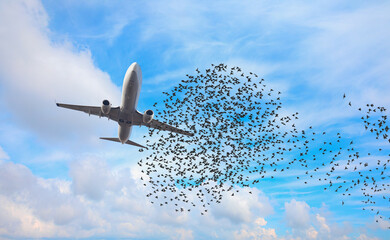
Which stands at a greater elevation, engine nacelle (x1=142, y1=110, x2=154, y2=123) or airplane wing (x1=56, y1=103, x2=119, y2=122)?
airplane wing (x1=56, y1=103, x2=119, y2=122)

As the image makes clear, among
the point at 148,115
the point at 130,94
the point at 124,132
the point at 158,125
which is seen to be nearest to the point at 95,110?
the point at 124,132

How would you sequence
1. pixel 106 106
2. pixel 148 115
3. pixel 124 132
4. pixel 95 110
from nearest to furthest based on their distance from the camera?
pixel 106 106
pixel 148 115
pixel 95 110
pixel 124 132

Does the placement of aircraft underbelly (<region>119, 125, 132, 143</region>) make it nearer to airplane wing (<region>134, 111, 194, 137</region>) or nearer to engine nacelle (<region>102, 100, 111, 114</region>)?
airplane wing (<region>134, 111, 194, 137</region>)

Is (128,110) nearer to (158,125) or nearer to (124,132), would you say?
(124,132)

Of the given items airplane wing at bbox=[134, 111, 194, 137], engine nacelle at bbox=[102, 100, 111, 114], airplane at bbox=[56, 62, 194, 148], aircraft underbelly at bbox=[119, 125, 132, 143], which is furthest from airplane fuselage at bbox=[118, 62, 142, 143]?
engine nacelle at bbox=[102, 100, 111, 114]

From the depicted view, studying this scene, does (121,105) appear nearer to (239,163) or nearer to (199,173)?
(199,173)

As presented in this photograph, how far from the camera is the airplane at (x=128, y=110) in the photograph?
65000mm

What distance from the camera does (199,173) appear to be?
58594 millimetres

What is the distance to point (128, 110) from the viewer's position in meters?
68.5

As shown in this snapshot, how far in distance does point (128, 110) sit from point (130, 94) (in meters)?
4.69

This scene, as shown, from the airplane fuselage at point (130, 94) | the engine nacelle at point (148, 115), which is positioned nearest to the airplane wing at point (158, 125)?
the airplane fuselage at point (130, 94)

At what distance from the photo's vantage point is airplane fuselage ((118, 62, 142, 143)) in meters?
64.7

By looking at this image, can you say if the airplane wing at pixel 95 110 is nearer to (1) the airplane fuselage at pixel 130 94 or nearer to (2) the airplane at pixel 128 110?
(2) the airplane at pixel 128 110

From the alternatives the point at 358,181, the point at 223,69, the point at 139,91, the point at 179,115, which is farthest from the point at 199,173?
the point at 358,181
